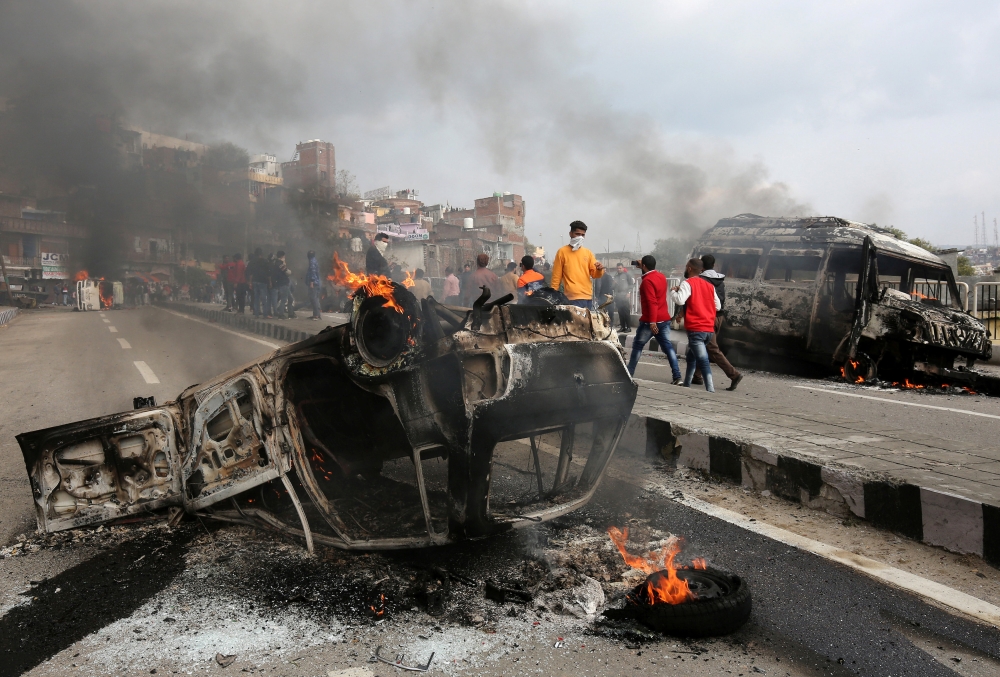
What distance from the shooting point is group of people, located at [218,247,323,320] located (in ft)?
56.8

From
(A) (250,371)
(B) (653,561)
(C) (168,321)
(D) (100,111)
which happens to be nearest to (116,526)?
(A) (250,371)

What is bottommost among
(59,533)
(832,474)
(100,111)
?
(59,533)

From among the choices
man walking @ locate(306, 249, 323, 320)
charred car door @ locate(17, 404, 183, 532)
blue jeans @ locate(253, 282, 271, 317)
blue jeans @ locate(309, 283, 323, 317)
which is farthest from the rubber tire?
blue jeans @ locate(253, 282, 271, 317)

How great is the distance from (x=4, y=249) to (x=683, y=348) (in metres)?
27.7

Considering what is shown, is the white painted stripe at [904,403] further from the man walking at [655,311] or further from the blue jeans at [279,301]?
the blue jeans at [279,301]

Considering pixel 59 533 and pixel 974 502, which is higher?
pixel 974 502

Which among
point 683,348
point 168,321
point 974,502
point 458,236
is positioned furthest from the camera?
point 458,236

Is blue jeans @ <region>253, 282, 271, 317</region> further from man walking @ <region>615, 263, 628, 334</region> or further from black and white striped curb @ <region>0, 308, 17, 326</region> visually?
man walking @ <region>615, 263, 628, 334</region>

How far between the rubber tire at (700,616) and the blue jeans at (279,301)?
1727cm

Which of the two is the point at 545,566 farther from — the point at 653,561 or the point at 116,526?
the point at 116,526

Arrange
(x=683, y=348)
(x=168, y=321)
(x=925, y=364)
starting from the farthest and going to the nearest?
1. (x=168, y=321)
2. (x=683, y=348)
3. (x=925, y=364)

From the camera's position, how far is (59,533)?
3713 mm

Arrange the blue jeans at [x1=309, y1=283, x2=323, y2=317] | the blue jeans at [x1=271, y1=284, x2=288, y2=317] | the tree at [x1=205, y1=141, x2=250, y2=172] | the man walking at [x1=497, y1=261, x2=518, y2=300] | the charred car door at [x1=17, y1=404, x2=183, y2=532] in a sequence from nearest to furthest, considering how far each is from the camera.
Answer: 1. the charred car door at [x1=17, y1=404, x2=183, y2=532]
2. the man walking at [x1=497, y1=261, x2=518, y2=300]
3. the tree at [x1=205, y1=141, x2=250, y2=172]
4. the blue jeans at [x1=309, y1=283, x2=323, y2=317]
5. the blue jeans at [x1=271, y1=284, x2=288, y2=317]

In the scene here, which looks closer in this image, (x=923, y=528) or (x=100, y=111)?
(x=923, y=528)
